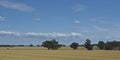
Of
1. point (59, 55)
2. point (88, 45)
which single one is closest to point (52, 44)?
point (88, 45)

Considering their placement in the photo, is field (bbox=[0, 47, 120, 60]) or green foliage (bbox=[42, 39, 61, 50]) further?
green foliage (bbox=[42, 39, 61, 50])

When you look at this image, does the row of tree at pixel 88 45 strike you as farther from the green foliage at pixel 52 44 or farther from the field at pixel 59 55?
the field at pixel 59 55

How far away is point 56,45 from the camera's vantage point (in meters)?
156

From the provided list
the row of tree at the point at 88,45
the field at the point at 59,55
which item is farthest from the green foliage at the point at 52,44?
the field at the point at 59,55

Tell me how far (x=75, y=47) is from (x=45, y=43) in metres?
18.3

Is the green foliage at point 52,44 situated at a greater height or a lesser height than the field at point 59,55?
greater

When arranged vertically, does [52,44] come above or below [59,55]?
above

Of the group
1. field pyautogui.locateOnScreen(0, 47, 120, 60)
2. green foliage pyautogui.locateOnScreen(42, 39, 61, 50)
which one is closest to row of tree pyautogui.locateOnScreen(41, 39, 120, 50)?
green foliage pyautogui.locateOnScreen(42, 39, 61, 50)

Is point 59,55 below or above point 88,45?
below

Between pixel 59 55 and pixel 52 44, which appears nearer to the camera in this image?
pixel 59 55

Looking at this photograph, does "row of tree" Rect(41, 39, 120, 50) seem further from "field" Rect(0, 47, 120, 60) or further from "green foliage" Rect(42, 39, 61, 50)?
"field" Rect(0, 47, 120, 60)

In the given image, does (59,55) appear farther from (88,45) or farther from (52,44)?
(88,45)

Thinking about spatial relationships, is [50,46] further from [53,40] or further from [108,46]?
[108,46]

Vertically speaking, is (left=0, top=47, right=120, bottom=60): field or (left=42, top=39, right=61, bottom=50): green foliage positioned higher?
(left=42, top=39, right=61, bottom=50): green foliage
